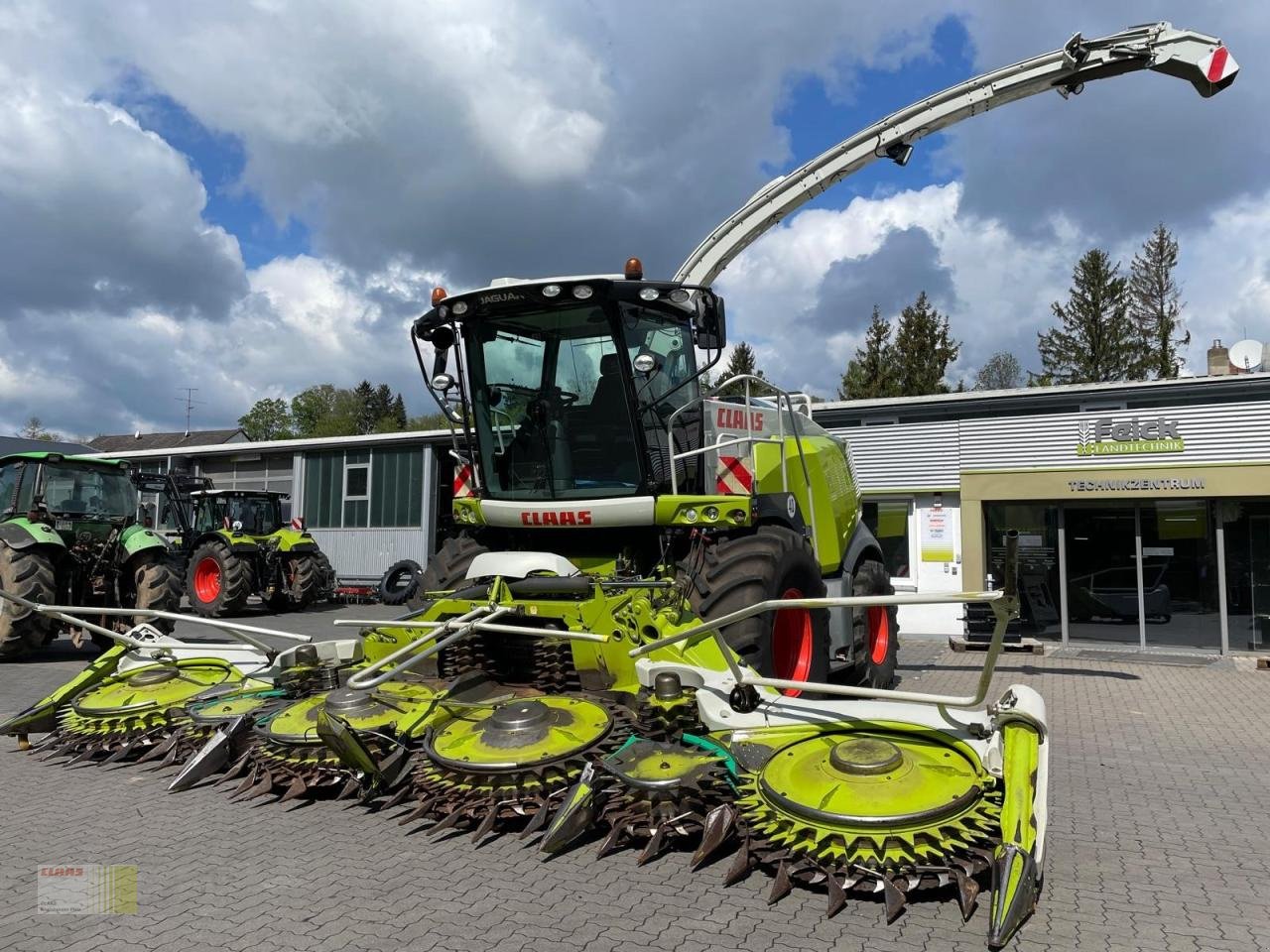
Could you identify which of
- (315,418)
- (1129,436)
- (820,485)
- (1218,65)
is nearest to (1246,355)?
(1129,436)

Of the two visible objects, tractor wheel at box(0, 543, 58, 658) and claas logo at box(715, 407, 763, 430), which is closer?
claas logo at box(715, 407, 763, 430)

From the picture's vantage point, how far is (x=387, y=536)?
68.0ft

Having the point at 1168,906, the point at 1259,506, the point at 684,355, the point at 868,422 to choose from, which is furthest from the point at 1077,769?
the point at 868,422

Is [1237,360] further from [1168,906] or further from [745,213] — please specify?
[1168,906]

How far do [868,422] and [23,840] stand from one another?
14580mm

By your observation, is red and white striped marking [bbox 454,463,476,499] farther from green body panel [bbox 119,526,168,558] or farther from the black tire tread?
green body panel [bbox 119,526,168,558]

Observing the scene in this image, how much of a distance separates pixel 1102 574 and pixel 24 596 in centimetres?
1401

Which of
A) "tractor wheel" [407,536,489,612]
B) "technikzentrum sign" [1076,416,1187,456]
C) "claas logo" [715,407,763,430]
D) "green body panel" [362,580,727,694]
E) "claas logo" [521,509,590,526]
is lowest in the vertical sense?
"green body panel" [362,580,727,694]

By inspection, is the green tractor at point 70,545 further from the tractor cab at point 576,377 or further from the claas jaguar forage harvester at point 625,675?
the tractor cab at point 576,377

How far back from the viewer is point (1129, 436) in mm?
13438

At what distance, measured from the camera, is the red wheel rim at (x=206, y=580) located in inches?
634

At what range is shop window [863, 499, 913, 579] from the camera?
15086mm

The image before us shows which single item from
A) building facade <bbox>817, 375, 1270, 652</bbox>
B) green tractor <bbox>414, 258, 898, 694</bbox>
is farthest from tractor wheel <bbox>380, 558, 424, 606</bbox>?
green tractor <bbox>414, 258, 898, 694</bbox>

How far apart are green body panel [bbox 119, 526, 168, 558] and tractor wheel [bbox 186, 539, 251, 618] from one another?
4.08m
